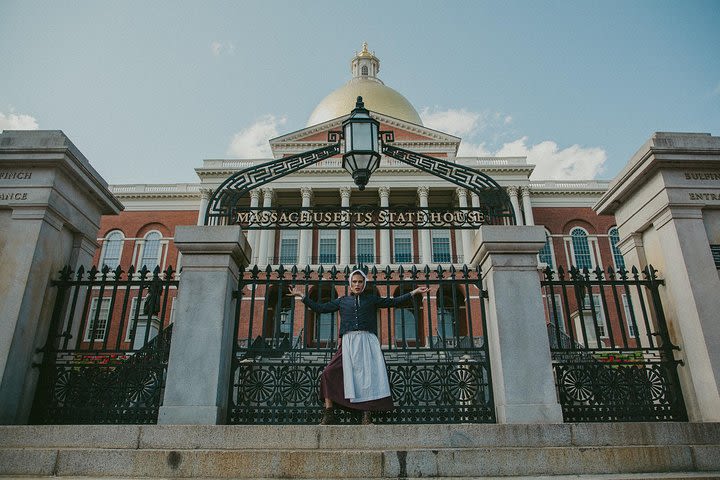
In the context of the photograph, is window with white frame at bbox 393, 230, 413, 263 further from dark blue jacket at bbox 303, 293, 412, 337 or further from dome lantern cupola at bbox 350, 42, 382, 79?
dark blue jacket at bbox 303, 293, 412, 337

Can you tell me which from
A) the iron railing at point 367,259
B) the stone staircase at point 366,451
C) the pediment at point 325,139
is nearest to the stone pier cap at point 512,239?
the stone staircase at point 366,451

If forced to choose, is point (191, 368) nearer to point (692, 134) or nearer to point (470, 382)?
point (470, 382)

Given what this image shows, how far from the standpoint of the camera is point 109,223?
1510 inches

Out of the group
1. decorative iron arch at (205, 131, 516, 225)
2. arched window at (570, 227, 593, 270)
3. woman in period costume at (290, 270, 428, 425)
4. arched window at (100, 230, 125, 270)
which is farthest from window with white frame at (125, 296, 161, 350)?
arched window at (570, 227, 593, 270)

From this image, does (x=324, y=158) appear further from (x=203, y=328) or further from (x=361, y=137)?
(x=203, y=328)

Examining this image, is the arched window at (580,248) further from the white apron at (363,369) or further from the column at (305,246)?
the white apron at (363,369)

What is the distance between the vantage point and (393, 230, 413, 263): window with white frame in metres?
36.4

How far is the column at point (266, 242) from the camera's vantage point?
34562 millimetres

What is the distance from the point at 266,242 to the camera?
1391 inches

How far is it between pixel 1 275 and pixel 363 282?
3670mm

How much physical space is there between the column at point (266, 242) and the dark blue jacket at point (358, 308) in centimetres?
2936

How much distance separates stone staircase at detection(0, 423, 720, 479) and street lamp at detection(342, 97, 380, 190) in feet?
9.45

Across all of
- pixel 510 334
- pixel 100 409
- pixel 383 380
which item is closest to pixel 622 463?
pixel 510 334

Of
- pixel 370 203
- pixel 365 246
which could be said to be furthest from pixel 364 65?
pixel 365 246
